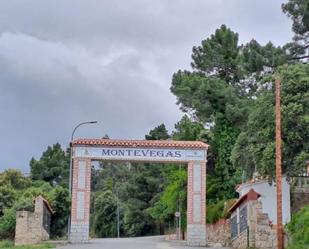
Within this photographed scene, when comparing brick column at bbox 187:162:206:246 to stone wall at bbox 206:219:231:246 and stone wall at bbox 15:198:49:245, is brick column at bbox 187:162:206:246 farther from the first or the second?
stone wall at bbox 15:198:49:245

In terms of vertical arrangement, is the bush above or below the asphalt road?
above

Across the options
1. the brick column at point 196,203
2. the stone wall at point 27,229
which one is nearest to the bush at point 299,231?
the brick column at point 196,203

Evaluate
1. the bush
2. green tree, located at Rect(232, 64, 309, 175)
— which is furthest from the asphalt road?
the bush

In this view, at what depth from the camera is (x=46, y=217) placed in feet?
125

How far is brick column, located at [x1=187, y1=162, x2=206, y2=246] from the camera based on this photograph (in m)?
38.2

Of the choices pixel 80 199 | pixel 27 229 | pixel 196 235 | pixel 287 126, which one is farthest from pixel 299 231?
pixel 80 199

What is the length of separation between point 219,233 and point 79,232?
9150 mm

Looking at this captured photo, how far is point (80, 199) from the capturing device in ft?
125

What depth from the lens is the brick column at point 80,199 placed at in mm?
37688

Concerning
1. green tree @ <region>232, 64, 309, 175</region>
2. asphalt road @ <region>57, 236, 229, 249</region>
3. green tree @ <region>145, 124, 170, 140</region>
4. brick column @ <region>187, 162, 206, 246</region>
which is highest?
green tree @ <region>145, 124, 170, 140</region>

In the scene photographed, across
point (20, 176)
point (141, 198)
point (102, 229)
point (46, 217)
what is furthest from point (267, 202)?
point (102, 229)

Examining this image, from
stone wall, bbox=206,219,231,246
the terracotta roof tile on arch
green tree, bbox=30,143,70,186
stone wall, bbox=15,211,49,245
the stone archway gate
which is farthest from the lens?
green tree, bbox=30,143,70,186

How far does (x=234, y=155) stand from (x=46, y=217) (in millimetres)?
14523

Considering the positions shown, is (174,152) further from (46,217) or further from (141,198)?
(141,198)
